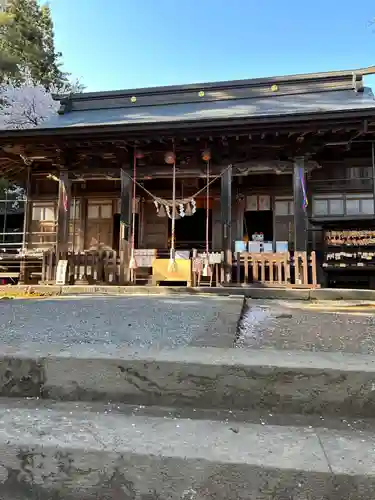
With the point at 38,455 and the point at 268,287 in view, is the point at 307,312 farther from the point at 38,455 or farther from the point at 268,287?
the point at 38,455

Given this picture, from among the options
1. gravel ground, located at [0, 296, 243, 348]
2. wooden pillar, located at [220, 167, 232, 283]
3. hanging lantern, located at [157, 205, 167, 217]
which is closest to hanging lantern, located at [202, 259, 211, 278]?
wooden pillar, located at [220, 167, 232, 283]

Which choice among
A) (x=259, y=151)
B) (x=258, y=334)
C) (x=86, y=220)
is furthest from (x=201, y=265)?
(x=86, y=220)

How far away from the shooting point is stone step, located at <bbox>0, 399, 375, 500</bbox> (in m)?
1.55

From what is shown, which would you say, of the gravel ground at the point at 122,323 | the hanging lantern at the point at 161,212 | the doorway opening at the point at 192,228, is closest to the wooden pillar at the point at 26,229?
the hanging lantern at the point at 161,212

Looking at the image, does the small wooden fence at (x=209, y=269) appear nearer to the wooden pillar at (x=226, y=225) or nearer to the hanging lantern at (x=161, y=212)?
the wooden pillar at (x=226, y=225)

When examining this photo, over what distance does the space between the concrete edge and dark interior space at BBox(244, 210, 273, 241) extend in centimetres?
473

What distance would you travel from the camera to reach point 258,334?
13.5ft

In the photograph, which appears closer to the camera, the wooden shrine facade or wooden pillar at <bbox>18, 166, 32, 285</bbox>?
the wooden shrine facade

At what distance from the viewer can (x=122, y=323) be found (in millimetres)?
4219

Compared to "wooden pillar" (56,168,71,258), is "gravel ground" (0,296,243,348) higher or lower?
lower

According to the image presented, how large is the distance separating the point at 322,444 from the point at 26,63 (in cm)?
2871

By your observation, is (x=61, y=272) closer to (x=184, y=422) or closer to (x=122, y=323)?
(x=122, y=323)

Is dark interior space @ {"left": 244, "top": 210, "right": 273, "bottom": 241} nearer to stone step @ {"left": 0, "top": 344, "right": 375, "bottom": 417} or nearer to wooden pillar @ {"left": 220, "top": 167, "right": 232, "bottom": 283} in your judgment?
wooden pillar @ {"left": 220, "top": 167, "right": 232, "bottom": 283}

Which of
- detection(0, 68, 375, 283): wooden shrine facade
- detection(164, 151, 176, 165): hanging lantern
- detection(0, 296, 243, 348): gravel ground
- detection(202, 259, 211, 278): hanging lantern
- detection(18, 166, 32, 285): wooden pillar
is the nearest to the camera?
detection(0, 296, 243, 348): gravel ground
